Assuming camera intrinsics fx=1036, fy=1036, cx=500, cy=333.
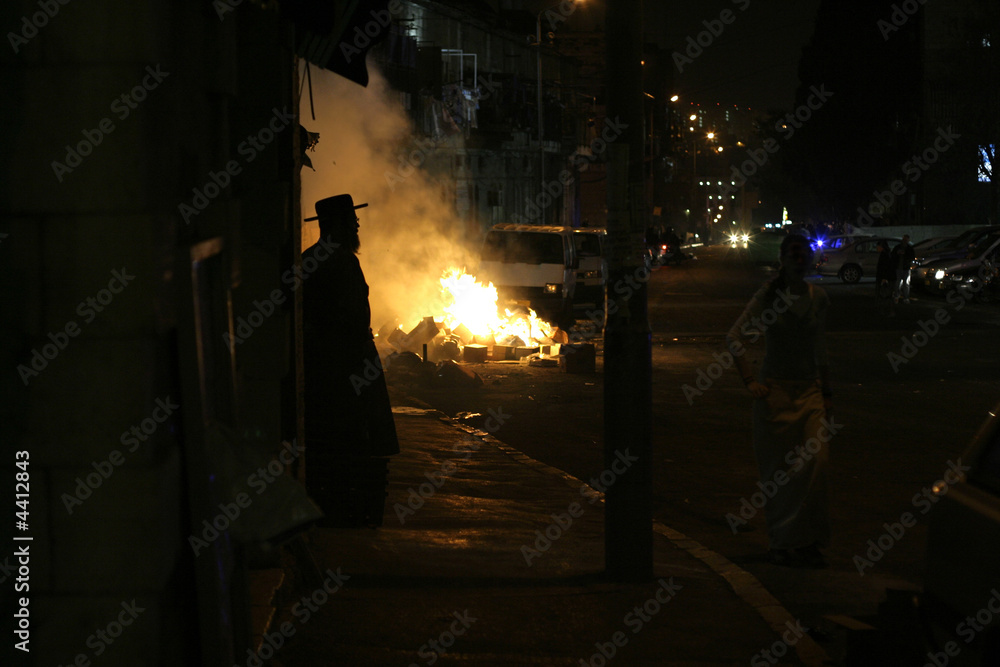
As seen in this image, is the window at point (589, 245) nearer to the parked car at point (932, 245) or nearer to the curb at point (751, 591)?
the parked car at point (932, 245)

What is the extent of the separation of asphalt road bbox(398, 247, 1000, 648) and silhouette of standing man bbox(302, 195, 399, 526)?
229 cm

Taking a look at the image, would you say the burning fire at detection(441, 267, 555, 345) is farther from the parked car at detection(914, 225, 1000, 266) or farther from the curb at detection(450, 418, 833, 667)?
the parked car at detection(914, 225, 1000, 266)

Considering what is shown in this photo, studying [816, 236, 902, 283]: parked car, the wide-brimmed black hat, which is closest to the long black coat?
the wide-brimmed black hat

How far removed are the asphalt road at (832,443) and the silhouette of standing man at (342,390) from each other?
229cm

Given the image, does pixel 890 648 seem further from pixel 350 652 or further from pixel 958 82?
pixel 958 82

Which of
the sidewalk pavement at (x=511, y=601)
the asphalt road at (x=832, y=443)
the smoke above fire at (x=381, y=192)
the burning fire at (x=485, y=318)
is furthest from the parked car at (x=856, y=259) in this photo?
the sidewalk pavement at (x=511, y=601)

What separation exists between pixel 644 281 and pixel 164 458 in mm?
2643

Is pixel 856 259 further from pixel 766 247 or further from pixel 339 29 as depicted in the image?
pixel 339 29

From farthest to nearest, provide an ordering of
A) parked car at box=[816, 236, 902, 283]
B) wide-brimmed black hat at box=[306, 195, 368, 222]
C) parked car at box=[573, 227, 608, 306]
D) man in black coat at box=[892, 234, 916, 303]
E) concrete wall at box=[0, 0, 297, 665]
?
parked car at box=[816, 236, 902, 283] < parked car at box=[573, 227, 608, 306] < man in black coat at box=[892, 234, 916, 303] < wide-brimmed black hat at box=[306, 195, 368, 222] < concrete wall at box=[0, 0, 297, 665]

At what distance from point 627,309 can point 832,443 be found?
5323 mm

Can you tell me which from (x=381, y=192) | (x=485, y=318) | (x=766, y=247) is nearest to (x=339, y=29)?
(x=485, y=318)

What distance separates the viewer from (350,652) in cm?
457

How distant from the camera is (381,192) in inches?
897

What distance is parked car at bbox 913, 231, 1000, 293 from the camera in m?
27.7
